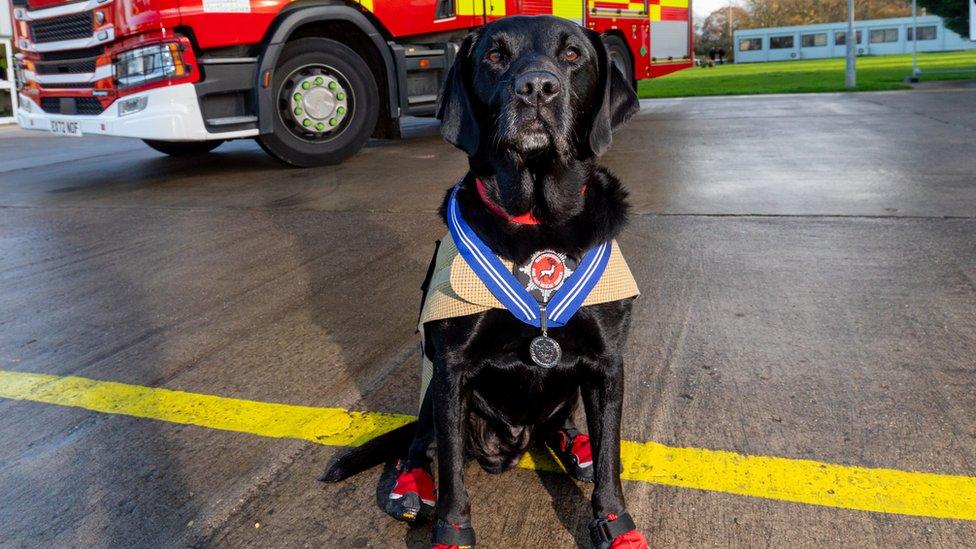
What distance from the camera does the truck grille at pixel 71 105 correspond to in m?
7.41

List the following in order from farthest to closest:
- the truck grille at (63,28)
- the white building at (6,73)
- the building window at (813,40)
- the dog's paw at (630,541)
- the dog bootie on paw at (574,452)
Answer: the building window at (813,40)
the white building at (6,73)
the truck grille at (63,28)
the dog bootie on paw at (574,452)
the dog's paw at (630,541)

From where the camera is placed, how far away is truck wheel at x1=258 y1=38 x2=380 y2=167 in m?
7.56

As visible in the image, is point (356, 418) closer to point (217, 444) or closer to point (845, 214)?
point (217, 444)

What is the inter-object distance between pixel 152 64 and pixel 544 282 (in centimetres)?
594

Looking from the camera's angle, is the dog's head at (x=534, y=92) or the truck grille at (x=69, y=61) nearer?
the dog's head at (x=534, y=92)

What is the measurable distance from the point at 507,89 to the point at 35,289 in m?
3.44

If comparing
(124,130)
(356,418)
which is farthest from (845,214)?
(124,130)

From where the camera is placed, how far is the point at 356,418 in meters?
2.77

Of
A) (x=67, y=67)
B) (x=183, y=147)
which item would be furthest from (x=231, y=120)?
(x=183, y=147)

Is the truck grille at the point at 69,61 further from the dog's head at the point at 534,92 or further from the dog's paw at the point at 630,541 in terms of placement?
the dog's paw at the point at 630,541

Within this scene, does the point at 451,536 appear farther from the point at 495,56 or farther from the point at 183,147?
the point at 183,147

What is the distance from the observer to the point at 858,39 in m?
62.3

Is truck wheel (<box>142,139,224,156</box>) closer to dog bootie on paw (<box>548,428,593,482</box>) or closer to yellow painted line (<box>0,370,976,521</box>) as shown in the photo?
yellow painted line (<box>0,370,976,521</box>)

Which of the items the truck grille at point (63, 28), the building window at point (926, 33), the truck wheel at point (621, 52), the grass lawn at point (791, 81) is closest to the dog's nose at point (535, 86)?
the truck grille at point (63, 28)
